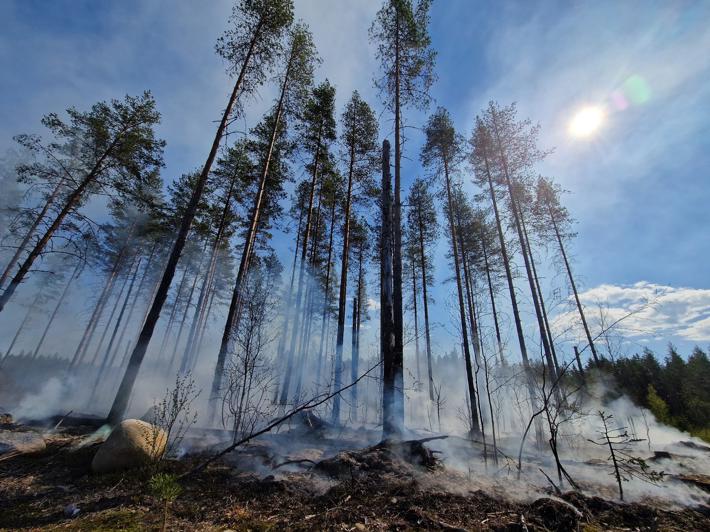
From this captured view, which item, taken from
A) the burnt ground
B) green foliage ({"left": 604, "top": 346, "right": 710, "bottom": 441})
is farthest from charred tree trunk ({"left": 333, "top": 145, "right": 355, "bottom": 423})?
green foliage ({"left": 604, "top": 346, "right": 710, "bottom": 441})

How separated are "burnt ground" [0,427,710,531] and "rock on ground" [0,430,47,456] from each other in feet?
0.97

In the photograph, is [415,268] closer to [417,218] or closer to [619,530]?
[417,218]

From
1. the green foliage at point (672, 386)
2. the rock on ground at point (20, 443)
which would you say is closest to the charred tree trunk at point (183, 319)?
the rock on ground at point (20, 443)

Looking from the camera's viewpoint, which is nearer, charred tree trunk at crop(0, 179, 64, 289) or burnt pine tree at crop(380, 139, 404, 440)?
burnt pine tree at crop(380, 139, 404, 440)

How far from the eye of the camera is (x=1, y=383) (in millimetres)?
19047

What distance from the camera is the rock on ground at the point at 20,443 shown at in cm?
543

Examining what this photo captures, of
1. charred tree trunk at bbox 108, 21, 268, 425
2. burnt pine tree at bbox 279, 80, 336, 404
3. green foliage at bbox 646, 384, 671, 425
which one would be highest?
burnt pine tree at bbox 279, 80, 336, 404

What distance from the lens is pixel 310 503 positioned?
12.1 ft

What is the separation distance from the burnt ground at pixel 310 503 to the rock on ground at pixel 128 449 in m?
0.22

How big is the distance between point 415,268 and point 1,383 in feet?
99.8

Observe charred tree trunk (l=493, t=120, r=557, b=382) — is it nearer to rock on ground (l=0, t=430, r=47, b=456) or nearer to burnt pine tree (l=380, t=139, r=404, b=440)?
burnt pine tree (l=380, t=139, r=404, b=440)

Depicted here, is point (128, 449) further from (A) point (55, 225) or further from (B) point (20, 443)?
(A) point (55, 225)

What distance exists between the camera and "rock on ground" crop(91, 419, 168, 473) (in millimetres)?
4875

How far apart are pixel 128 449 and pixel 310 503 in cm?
373
